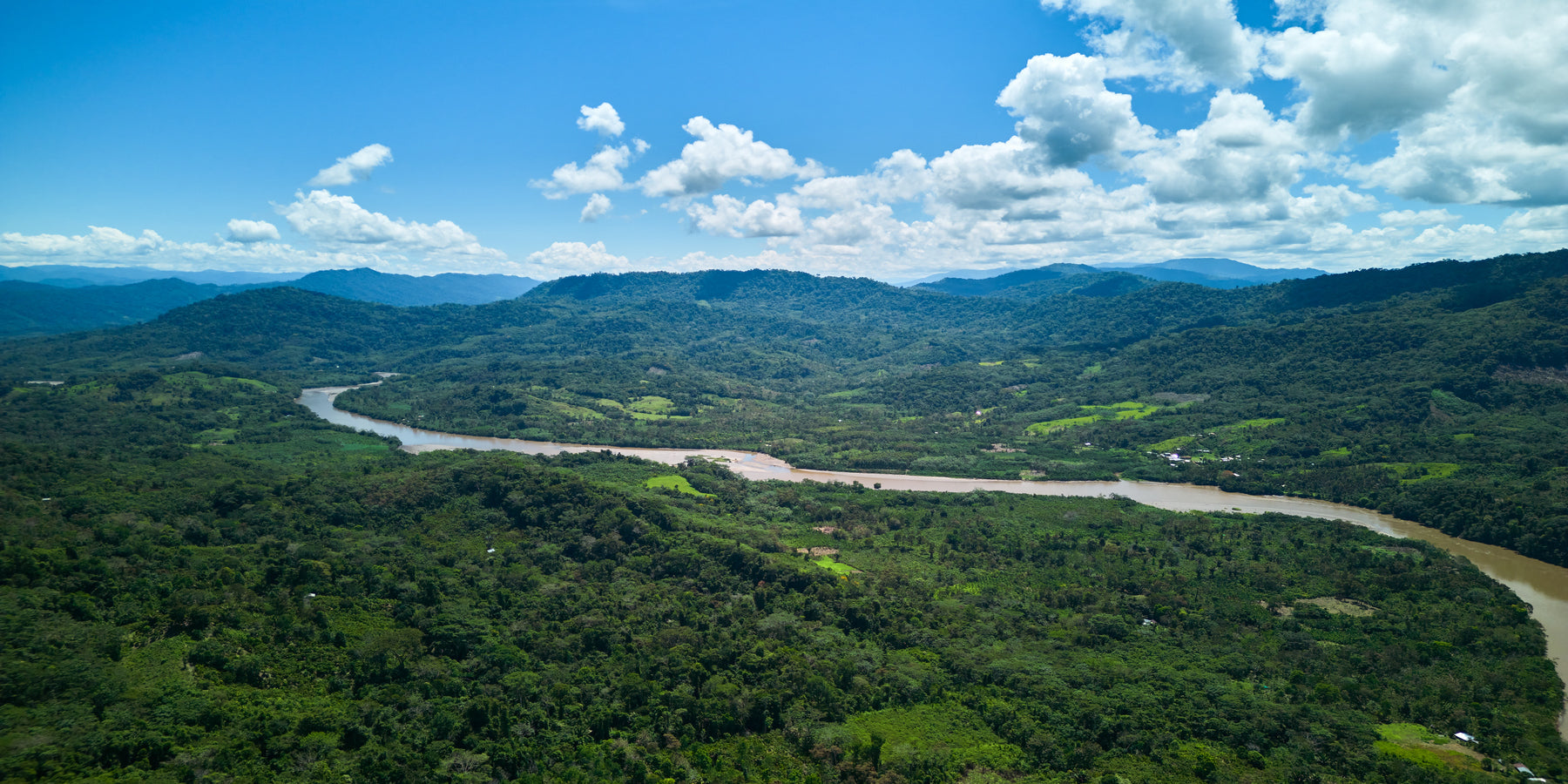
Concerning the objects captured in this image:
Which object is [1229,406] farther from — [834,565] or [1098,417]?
[834,565]

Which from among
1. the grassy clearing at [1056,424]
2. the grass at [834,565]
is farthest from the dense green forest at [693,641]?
the grassy clearing at [1056,424]

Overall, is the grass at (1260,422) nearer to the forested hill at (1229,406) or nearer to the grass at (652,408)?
the forested hill at (1229,406)

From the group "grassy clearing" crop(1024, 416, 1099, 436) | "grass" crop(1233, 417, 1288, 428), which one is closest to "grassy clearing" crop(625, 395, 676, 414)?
"grassy clearing" crop(1024, 416, 1099, 436)

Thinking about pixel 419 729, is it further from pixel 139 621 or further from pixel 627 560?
pixel 627 560

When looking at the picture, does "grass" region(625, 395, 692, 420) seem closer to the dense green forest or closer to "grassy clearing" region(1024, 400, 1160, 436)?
"grassy clearing" region(1024, 400, 1160, 436)

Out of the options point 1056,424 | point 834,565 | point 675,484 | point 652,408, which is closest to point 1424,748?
point 834,565

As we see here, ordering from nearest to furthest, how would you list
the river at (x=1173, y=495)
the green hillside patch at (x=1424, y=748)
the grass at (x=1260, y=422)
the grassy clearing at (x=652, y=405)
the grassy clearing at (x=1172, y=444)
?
the green hillside patch at (x=1424, y=748) < the river at (x=1173, y=495) < the grassy clearing at (x=1172, y=444) < the grass at (x=1260, y=422) < the grassy clearing at (x=652, y=405)

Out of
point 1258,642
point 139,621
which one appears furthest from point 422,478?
point 1258,642
